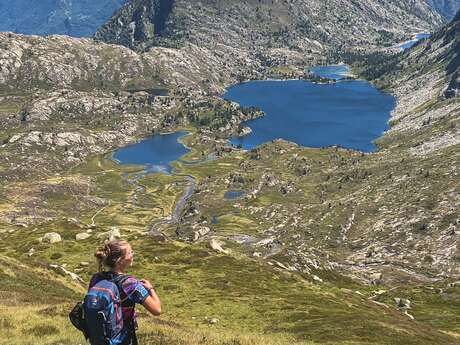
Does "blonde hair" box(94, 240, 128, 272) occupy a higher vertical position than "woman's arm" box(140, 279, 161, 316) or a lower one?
higher

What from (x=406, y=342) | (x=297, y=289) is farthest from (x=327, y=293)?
(x=406, y=342)

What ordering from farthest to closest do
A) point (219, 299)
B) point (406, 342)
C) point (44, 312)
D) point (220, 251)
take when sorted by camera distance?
1. point (220, 251)
2. point (219, 299)
3. point (406, 342)
4. point (44, 312)

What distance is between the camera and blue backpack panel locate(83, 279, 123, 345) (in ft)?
46.2

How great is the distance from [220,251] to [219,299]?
4445 cm

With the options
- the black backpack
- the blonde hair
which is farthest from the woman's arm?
the blonde hair

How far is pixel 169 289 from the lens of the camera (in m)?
85.9

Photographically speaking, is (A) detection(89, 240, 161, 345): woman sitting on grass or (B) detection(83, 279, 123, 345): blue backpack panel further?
(A) detection(89, 240, 161, 345): woman sitting on grass

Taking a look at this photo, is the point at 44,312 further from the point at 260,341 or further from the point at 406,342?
the point at 406,342

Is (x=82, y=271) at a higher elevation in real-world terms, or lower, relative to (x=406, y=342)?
lower

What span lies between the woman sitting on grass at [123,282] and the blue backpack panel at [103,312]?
0.17m

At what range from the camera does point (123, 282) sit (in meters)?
14.6

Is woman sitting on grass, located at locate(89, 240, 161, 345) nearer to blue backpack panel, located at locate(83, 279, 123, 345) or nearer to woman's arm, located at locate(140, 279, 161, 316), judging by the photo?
woman's arm, located at locate(140, 279, 161, 316)

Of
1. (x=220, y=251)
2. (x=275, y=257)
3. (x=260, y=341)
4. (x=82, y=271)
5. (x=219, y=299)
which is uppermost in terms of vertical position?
(x=260, y=341)

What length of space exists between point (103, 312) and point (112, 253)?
1.61 meters
